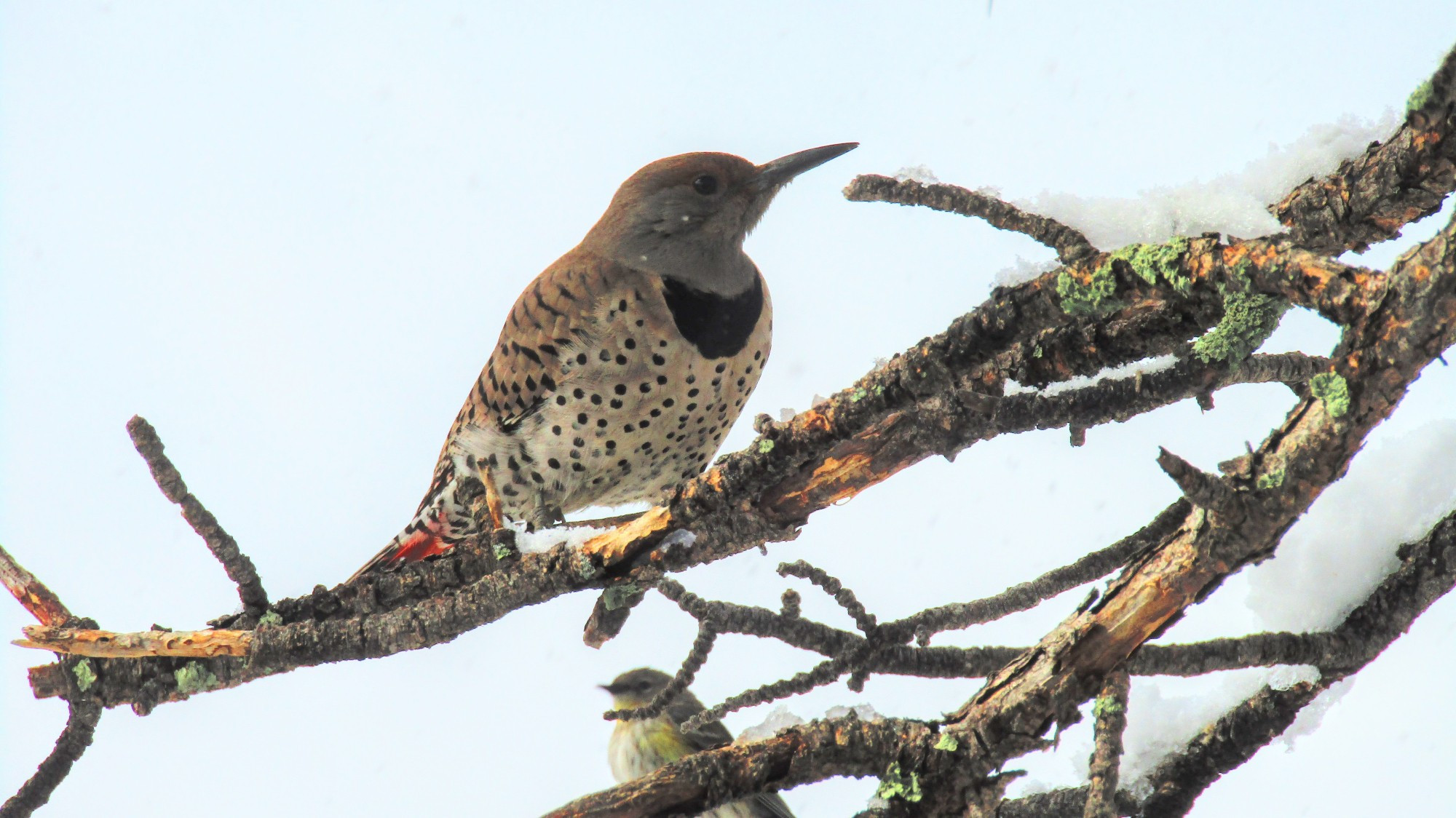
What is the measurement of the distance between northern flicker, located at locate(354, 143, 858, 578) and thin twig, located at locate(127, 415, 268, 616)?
656 mm

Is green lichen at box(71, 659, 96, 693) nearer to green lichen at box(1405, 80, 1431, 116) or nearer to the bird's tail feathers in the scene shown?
the bird's tail feathers

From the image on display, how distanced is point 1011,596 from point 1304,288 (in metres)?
0.93

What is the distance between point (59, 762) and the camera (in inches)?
91.0

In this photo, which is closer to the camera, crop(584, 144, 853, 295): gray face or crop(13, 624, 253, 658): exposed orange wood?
crop(13, 624, 253, 658): exposed orange wood

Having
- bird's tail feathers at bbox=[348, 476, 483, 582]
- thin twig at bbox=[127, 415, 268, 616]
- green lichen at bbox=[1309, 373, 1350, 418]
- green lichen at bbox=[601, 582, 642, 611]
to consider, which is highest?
bird's tail feathers at bbox=[348, 476, 483, 582]

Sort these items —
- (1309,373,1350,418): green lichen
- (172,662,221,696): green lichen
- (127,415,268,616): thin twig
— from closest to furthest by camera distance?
(1309,373,1350,418): green lichen < (127,415,268,616): thin twig < (172,662,221,696): green lichen

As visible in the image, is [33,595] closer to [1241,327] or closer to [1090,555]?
[1090,555]

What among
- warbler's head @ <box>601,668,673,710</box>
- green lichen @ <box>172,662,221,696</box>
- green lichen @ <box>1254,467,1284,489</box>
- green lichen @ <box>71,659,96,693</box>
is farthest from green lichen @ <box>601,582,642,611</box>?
warbler's head @ <box>601,668,673,710</box>

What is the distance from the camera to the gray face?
3.14 meters

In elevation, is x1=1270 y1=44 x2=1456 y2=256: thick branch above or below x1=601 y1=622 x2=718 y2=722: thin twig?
above

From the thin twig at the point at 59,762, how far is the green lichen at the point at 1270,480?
2192mm

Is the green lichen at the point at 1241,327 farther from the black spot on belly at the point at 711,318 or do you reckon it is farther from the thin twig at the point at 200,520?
the thin twig at the point at 200,520

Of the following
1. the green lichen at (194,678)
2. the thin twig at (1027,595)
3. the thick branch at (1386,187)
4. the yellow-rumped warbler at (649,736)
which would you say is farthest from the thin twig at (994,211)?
the yellow-rumped warbler at (649,736)

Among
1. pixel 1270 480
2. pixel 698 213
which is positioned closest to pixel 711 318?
pixel 698 213
